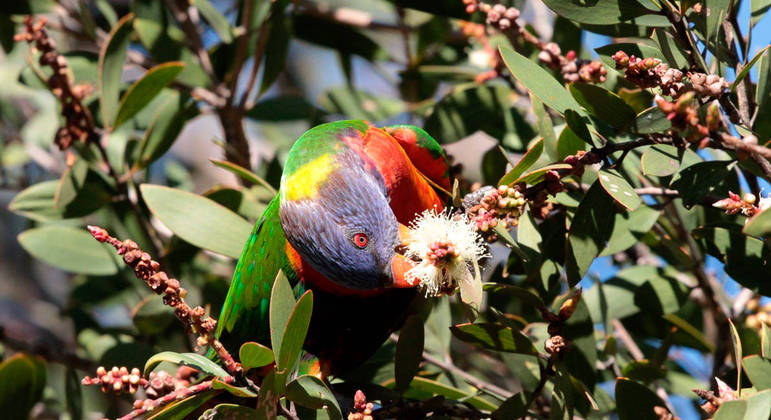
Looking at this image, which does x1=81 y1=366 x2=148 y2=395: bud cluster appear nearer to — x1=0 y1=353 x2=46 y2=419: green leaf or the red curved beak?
the red curved beak

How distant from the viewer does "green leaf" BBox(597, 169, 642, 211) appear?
51.5 inches

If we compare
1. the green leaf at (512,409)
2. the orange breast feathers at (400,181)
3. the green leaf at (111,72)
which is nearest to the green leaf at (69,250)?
the green leaf at (111,72)

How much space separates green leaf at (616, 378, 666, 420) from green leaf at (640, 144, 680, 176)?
45 cm

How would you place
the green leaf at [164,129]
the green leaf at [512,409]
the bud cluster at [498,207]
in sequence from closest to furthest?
the bud cluster at [498,207] < the green leaf at [512,409] < the green leaf at [164,129]

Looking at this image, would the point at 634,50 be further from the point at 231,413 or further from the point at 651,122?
the point at 231,413

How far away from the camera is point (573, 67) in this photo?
169 cm

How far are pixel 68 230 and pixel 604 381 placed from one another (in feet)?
5.99

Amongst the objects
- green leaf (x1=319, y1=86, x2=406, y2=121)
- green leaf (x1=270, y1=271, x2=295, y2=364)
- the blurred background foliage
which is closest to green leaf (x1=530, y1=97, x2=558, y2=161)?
the blurred background foliage

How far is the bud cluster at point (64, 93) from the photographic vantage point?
2.02m

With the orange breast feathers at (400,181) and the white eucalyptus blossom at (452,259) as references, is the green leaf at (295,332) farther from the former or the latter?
the orange breast feathers at (400,181)

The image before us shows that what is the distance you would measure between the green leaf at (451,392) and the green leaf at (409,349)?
10 cm

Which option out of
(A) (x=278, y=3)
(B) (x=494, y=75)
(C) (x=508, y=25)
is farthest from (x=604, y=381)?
(A) (x=278, y=3)

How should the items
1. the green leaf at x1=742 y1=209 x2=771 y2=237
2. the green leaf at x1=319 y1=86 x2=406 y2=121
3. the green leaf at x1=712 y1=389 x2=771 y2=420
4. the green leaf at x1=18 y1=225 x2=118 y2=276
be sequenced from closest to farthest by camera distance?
the green leaf at x1=742 y1=209 x2=771 y2=237 → the green leaf at x1=712 y1=389 x2=771 y2=420 → the green leaf at x1=18 y1=225 x2=118 y2=276 → the green leaf at x1=319 y1=86 x2=406 y2=121

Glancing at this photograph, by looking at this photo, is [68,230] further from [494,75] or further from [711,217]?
[711,217]
